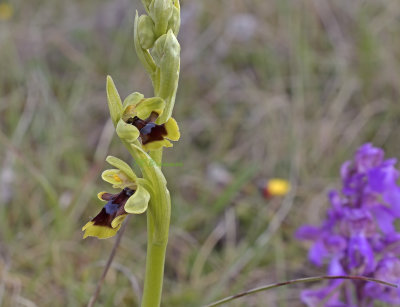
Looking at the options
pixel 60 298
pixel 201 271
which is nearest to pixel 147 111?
pixel 60 298

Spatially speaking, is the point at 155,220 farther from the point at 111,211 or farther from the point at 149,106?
the point at 149,106

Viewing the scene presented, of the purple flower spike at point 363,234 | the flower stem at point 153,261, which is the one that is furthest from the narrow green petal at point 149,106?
the purple flower spike at point 363,234

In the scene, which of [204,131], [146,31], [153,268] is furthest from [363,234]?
[204,131]

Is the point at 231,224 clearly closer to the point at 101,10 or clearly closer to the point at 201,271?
the point at 201,271

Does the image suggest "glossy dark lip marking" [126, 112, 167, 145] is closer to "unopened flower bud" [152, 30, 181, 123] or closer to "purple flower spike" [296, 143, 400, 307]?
"unopened flower bud" [152, 30, 181, 123]

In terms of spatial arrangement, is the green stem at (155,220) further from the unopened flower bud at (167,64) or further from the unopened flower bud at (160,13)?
the unopened flower bud at (160,13)

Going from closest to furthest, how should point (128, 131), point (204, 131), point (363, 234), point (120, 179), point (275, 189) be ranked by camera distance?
point (128, 131), point (120, 179), point (363, 234), point (275, 189), point (204, 131)
